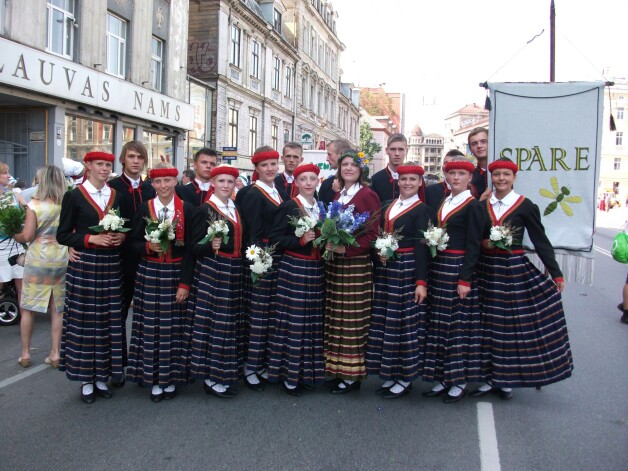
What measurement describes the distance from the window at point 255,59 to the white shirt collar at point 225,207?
26.4 m

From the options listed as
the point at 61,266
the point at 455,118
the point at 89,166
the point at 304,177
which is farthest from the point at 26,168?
the point at 455,118

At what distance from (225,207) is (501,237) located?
2.26m

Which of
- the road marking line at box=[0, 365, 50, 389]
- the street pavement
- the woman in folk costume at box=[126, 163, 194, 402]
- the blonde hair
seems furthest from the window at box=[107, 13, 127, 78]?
the woman in folk costume at box=[126, 163, 194, 402]

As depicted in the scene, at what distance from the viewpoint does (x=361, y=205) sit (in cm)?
487

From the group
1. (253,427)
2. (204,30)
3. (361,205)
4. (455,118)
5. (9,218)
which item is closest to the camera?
(253,427)

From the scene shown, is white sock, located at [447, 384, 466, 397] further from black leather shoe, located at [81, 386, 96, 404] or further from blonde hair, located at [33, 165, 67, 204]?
blonde hair, located at [33, 165, 67, 204]

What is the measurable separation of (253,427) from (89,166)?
248 centimetres

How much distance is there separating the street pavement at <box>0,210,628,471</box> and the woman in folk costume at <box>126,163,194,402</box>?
258 millimetres

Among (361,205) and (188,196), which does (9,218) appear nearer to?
(188,196)

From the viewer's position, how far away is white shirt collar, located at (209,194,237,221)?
4.72 m

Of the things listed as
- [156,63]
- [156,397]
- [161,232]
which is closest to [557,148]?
[161,232]

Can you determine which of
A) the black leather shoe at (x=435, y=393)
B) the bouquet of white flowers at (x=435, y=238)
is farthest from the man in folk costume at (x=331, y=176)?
the black leather shoe at (x=435, y=393)

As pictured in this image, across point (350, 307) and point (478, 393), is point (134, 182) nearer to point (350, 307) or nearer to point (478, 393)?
point (350, 307)

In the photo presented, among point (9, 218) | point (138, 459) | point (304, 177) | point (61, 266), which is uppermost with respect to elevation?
point (304, 177)
